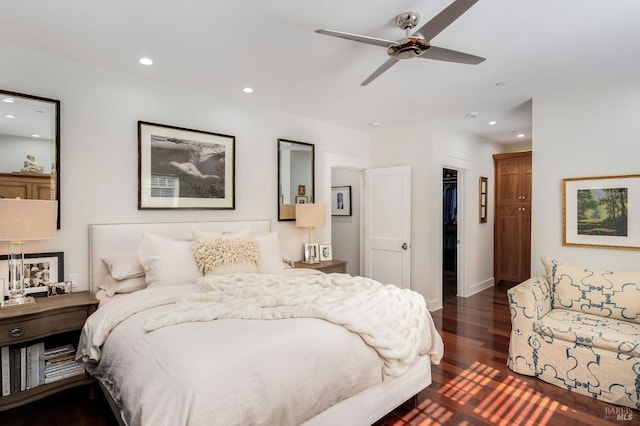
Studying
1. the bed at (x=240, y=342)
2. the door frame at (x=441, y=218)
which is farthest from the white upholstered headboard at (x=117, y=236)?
the door frame at (x=441, y=218)

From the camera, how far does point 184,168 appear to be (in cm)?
348

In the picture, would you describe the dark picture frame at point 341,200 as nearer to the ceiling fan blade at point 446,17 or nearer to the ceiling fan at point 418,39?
the ceiling fan at point 418,39

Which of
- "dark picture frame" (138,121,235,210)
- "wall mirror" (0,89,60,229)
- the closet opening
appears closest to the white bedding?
"wall mirror" (0,89,60,229)

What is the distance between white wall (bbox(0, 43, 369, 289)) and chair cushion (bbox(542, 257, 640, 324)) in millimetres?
3245

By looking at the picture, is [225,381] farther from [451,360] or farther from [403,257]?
[403,257]

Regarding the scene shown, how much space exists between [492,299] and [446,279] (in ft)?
4.38

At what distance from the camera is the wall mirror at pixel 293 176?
14.1ft

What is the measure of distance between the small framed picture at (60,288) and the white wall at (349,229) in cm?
395

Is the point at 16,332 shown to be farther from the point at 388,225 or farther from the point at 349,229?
the point at 349,229

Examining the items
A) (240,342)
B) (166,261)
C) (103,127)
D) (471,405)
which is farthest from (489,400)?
(103,127)

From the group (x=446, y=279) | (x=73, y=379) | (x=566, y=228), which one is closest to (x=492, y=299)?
(x=446, y=279)

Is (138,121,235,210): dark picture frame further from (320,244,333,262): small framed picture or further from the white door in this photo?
the white door

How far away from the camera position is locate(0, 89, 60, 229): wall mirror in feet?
8.38

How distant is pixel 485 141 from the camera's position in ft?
19.2
